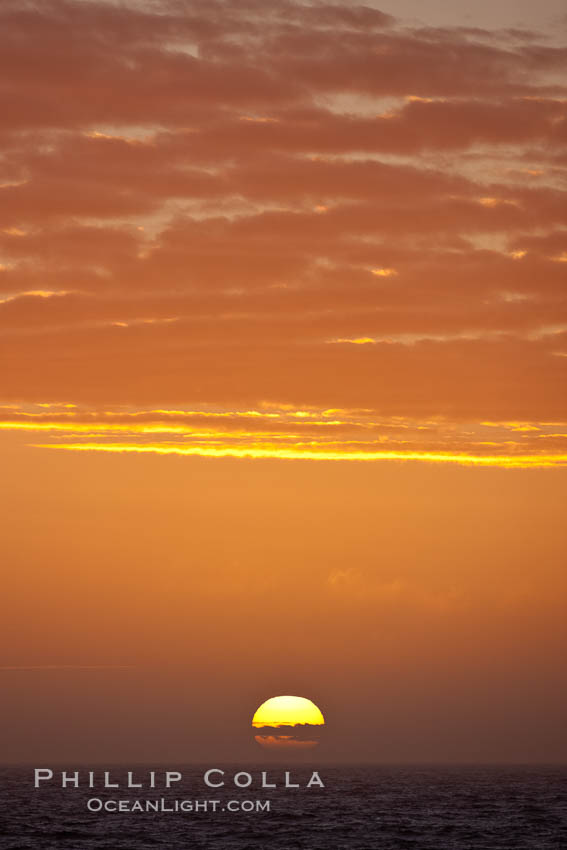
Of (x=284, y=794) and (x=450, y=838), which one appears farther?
(x=284, y=794)

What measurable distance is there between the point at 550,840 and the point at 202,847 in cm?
3005

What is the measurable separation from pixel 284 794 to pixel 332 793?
9139mm

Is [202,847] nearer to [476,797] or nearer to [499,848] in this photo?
[499,848]

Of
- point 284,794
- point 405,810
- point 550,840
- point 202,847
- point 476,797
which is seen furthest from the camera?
point 284,794

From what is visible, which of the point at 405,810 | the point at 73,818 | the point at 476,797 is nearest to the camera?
the point at 73,818

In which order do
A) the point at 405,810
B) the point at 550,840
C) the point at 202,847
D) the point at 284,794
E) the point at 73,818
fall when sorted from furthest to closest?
the point at 284,794, the point at 405,810, the point at 73,818, the point at 550,840, the point at 202,847

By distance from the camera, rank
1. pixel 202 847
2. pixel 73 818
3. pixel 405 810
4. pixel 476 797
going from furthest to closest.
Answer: pixel 476 797, pixel 405 810, pixel 73 818, pixel 202 847

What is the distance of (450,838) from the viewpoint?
97.3 m

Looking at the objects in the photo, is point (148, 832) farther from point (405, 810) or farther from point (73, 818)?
point (405, 810)

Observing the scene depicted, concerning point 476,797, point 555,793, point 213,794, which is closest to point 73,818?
point 213,794

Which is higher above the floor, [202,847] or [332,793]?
[332,793]

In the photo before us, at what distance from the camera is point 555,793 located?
614ft

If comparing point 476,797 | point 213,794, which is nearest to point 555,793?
point 476,797

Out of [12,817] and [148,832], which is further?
[12,817]
